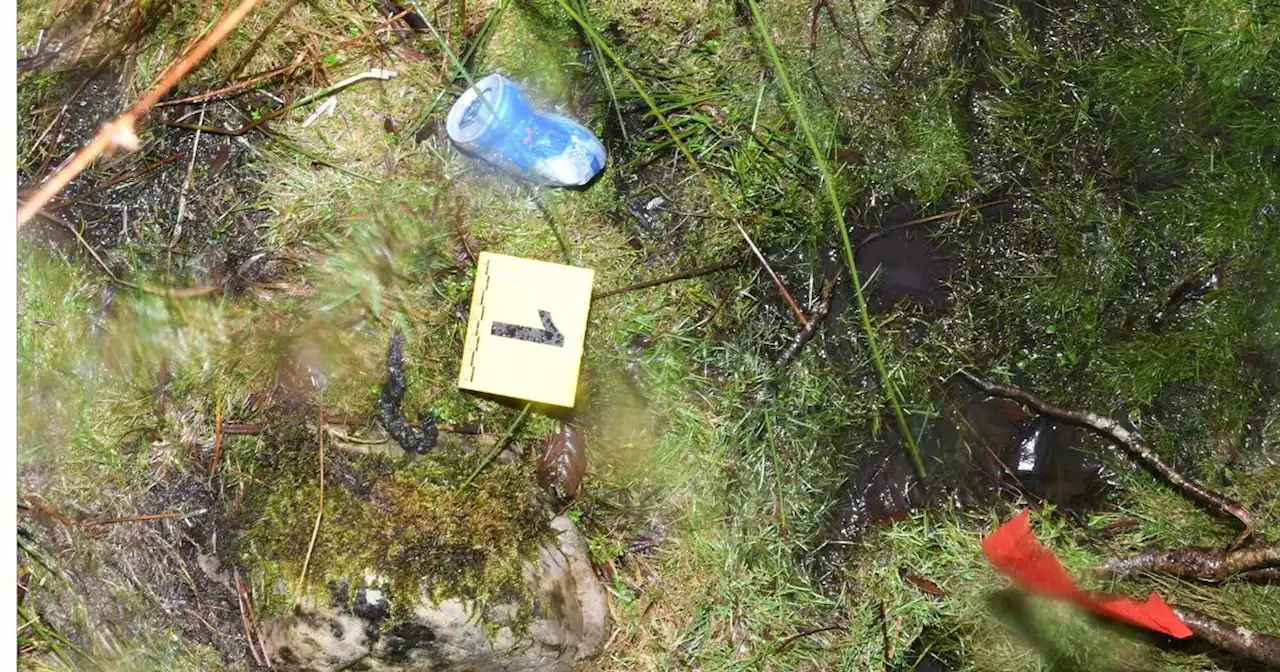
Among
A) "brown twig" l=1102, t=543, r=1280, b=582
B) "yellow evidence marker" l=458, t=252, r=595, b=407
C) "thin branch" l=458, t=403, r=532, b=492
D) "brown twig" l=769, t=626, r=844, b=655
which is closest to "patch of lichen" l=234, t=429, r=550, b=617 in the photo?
"thin branch" l=458, t=403, r=532, b=492

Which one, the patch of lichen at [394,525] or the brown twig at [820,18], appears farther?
the brown twig at [820,18]

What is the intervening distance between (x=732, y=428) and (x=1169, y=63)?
69.2 inches

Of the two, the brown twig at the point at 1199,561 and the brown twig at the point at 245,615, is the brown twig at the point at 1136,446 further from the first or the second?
the brown twig at the point at 245,615

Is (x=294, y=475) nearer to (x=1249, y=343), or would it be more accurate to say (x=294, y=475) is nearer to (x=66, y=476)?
(x=66, y=476)

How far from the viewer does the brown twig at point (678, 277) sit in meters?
2.54

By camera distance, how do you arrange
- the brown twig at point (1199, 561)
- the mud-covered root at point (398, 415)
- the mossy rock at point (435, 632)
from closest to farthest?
the mossy rock at point (435, 632) < the brown twig at point (1199, 561) < the mud-covered root at point (398, 415)

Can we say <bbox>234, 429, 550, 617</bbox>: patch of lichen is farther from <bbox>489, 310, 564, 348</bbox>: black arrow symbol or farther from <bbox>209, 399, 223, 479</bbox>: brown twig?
<bbox>489, 310, 564, 348</bbox>: black arrow symbol

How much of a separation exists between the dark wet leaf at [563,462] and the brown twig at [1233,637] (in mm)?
1781

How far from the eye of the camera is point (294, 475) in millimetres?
2404

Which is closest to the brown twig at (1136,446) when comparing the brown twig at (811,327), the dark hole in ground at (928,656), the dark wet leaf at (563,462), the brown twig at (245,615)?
the brown twig at (811,327)

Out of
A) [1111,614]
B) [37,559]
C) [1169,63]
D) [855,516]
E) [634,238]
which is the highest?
[1169,63]

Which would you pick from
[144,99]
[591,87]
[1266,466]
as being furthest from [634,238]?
[1266,466]

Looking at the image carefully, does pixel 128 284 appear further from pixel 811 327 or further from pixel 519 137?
pixel 811 327

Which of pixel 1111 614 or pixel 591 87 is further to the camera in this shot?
pixel 591 87
